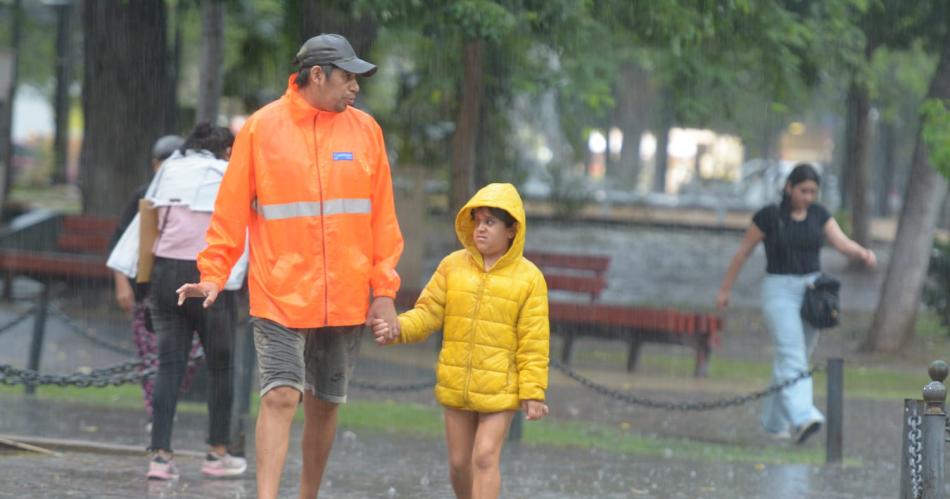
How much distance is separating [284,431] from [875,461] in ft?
18.0

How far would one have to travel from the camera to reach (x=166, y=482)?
8000 mm

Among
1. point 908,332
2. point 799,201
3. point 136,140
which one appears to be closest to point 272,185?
point 799,201

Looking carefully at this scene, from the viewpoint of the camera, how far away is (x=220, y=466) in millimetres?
8320

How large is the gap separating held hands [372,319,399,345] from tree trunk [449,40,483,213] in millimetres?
10241

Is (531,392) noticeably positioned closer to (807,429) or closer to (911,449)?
(911,449)

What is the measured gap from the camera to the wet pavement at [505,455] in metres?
8.30

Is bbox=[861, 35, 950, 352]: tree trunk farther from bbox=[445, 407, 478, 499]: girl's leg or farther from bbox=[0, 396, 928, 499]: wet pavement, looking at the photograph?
bbox=[445, 407, 478, 499]: girl's leg

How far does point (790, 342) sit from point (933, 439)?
4.27 m

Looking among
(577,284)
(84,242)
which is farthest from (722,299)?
(84,242)

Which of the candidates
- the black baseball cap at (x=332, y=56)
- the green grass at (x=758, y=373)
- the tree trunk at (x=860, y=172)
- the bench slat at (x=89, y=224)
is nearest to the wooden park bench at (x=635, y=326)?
the green grass at (x=758, y=373)

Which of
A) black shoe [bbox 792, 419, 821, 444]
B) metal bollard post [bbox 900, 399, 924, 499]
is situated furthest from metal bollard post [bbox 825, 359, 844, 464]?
metal bollard post [bbox 900, 399, 924, 499]

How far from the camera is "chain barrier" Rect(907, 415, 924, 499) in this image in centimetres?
691

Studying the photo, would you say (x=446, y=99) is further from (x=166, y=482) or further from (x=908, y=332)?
(x=166, y=482)

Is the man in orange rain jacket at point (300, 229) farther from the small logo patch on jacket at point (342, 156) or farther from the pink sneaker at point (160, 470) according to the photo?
the pink sneaker at point (160, 470)
